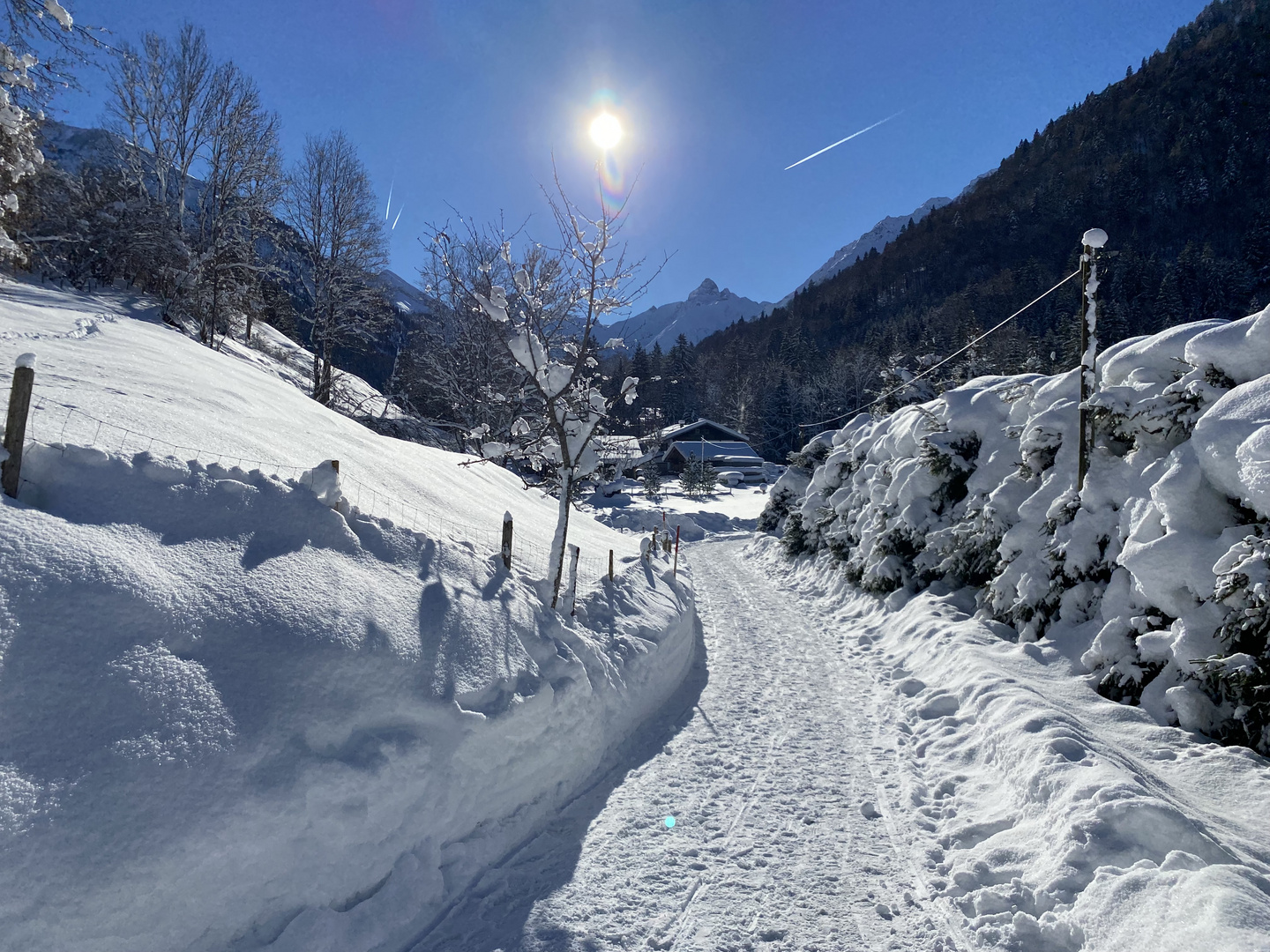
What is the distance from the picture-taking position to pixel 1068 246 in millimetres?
92250

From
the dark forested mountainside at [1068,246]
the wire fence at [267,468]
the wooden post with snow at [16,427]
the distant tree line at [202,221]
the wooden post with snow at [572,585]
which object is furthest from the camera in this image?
the dark forested mountainside at [1068,246]

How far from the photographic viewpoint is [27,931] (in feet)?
8.37

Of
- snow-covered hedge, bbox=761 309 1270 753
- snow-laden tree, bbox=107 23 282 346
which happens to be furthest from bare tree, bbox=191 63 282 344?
snow-covered hedge, bbox=761 309 1270 753

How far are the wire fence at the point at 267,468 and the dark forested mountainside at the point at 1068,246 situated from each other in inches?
2123

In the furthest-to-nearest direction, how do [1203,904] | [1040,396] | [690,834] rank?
[1040,396] → [690,834] → [1203,904]

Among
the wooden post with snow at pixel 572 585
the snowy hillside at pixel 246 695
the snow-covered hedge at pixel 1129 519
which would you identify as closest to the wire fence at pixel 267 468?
the snowy hillside at pixel 246 695

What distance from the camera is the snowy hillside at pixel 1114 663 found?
3.48 meters

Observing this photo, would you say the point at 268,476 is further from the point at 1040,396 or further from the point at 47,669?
the point at 1040,396

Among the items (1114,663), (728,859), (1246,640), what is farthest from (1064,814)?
(1114,663)

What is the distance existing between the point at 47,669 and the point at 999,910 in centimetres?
589

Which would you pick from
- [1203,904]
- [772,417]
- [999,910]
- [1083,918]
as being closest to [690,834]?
[999,910]

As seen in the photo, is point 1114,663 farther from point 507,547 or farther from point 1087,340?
point 507,547

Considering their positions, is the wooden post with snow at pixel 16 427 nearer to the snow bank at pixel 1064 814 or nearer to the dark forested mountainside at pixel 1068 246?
the snow bank at pixel 1064 814

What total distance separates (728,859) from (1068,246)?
119 m
